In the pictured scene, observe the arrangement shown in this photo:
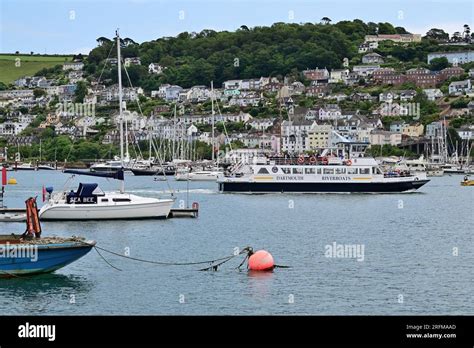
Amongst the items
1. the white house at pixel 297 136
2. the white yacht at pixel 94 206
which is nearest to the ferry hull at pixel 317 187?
the white yacht at pixel 94 206

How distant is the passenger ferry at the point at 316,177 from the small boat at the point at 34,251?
4829 centimetres

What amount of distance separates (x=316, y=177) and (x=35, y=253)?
49.5m

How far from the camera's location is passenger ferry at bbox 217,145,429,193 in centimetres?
7844

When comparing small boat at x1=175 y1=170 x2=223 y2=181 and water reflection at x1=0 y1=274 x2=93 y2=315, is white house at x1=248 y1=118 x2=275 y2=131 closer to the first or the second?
small boat at x1=175 y1=170 x2=223 y2=181

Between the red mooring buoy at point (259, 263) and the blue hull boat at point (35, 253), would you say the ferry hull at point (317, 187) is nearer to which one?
the red mooring buoy at point (259, 263)

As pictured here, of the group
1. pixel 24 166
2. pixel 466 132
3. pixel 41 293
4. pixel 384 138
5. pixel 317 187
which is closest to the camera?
pixel 41 293

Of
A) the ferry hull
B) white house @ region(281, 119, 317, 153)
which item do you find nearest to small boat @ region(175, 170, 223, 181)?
the ferry hull

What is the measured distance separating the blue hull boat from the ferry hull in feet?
158

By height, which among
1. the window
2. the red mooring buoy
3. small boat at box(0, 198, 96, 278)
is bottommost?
the red mooring buoy

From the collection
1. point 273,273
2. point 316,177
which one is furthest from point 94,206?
point 316,177

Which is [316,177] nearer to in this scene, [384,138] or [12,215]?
[12,215]

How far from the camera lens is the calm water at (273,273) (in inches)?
1114

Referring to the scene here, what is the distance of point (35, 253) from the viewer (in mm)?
30500
